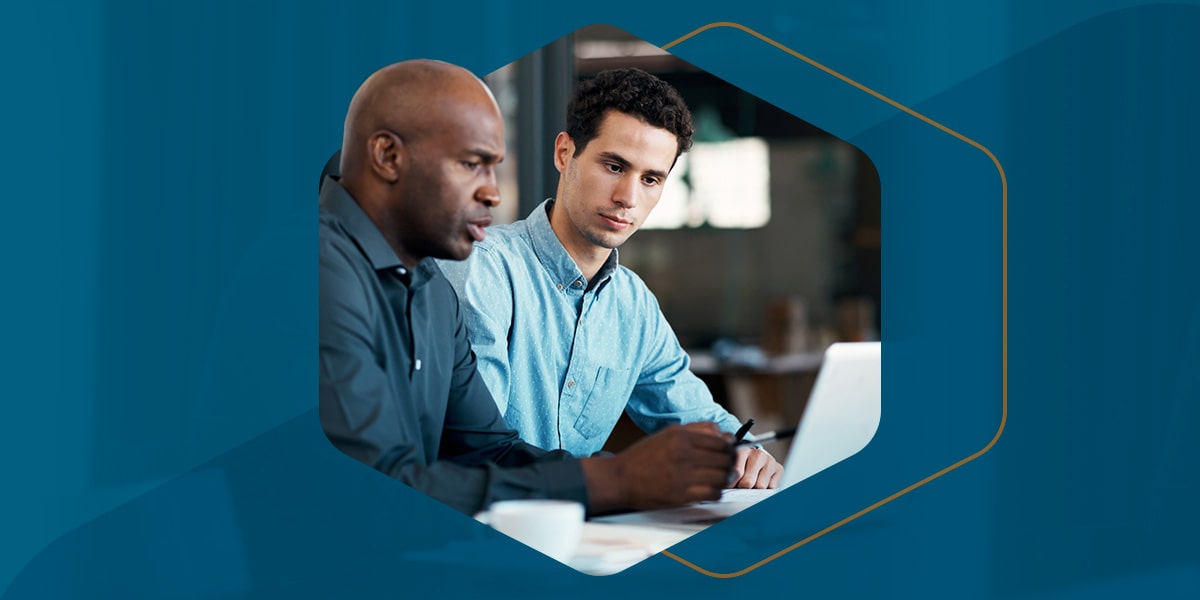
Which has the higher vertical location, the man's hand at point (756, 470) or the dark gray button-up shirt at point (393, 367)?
the dark gray button-up shirt at point (393, 367)

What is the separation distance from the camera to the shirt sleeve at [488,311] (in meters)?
0.78

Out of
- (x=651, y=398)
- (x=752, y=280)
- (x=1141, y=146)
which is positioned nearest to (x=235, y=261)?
(x=651, y=398)

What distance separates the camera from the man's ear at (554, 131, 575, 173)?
783 millimetres

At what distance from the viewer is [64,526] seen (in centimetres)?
81

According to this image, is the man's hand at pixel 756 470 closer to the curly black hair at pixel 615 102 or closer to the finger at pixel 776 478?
the finger at pixel 776 478

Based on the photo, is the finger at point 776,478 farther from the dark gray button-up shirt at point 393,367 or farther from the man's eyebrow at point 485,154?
the man's eyebrow at point 485,154

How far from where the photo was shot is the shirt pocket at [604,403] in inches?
A: 31.8

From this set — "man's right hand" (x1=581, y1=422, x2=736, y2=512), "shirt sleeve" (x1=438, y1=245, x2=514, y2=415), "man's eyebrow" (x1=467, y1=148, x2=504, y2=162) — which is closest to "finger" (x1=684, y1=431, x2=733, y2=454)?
"man's right hand" (x1=581, y1=422, x2=736, y2=512)

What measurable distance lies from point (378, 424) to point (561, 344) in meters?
0.14

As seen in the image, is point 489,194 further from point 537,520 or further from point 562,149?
point 537,520

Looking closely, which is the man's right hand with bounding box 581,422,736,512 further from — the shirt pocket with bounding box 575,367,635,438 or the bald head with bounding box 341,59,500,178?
the bald head with bounding box 341,59,500,178

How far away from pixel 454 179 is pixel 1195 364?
0.61 meters

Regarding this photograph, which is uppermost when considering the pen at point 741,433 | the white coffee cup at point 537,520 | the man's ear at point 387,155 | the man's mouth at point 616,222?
the man's ear at point 387,155

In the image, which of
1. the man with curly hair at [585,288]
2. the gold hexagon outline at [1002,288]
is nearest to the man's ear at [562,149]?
the man with curly hair at [585,288]
